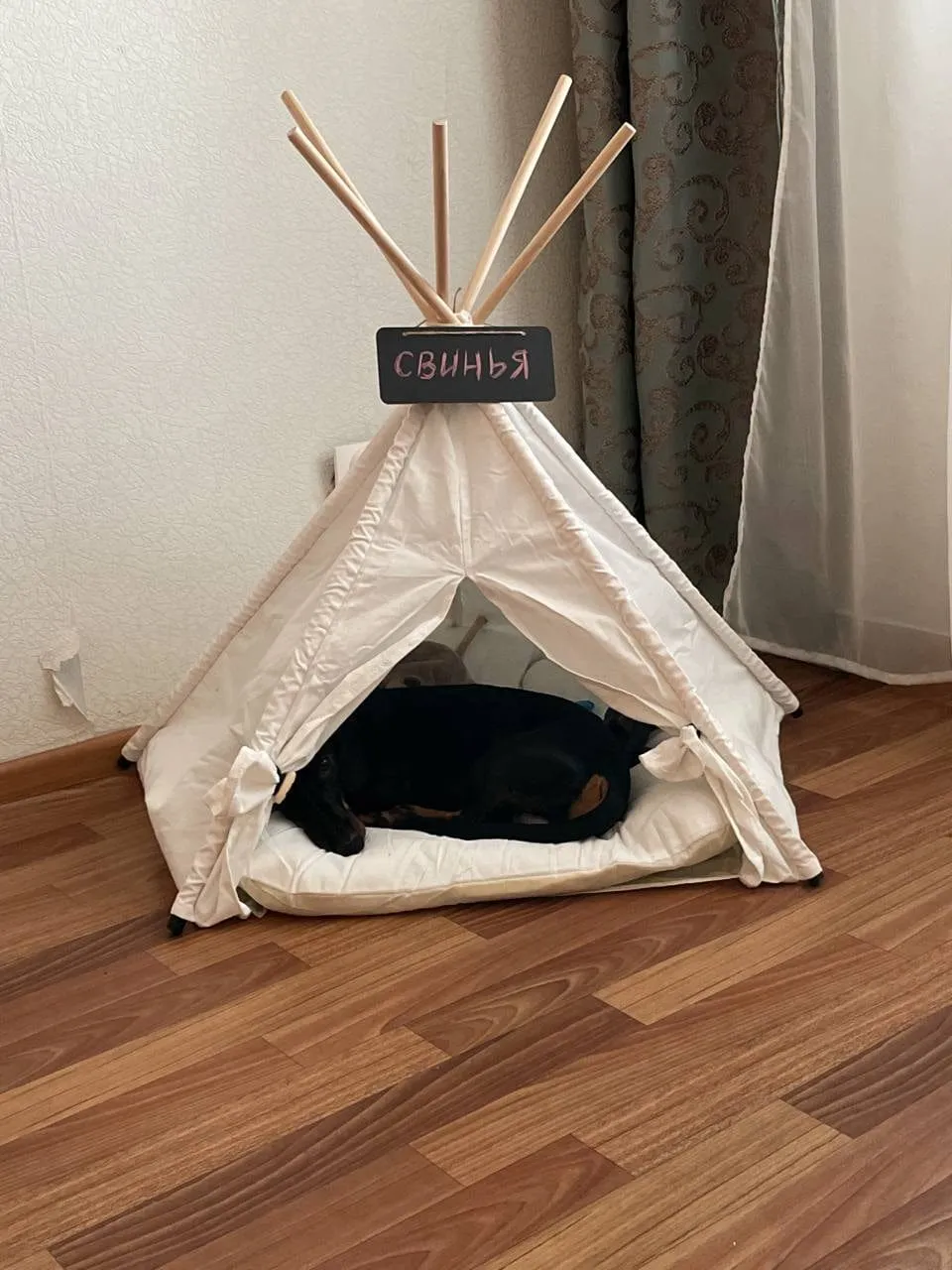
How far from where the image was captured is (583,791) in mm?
1748

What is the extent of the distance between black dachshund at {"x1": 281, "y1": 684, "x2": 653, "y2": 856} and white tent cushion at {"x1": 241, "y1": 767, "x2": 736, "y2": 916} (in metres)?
0.03

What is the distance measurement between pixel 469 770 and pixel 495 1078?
1.88 feet

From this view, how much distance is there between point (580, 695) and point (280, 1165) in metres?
0.92

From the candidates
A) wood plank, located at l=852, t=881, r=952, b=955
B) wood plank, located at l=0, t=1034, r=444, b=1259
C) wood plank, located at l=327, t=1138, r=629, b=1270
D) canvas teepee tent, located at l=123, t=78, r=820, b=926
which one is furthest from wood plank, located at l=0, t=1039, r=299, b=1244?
wood plank, located at l=852, t=881, r=952, b=955

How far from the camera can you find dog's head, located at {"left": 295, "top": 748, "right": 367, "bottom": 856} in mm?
1686

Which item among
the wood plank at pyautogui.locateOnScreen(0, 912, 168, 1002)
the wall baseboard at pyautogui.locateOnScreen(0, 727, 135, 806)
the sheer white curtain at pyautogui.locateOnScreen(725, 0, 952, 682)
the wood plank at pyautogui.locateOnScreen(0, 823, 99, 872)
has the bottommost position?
the wood plank at pyautogui.locateOnScreen(0, 912, 168, 1002)

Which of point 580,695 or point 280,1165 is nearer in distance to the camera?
point 280,1165

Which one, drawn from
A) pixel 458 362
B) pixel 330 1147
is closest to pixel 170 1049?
pixel 330 1147

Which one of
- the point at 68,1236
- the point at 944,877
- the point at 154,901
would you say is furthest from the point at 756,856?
the point at 68,1236

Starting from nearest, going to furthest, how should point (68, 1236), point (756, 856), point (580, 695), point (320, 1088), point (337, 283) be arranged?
point (68, 1236)
point (320, 1088)
point (756, 856)
point (580, 695)
point (337, 283)

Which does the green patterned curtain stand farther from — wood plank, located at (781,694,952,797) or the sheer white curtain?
wood plank, located at (781,694,952,797)

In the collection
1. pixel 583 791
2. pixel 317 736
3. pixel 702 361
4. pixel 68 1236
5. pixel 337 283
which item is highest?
pixel 337 283

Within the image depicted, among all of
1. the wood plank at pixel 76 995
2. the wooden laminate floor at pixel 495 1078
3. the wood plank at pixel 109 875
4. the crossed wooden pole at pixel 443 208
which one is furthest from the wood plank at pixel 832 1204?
the crossed wooden pole at pixel 443 208

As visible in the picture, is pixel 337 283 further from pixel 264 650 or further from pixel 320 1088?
pixel 320 1088
